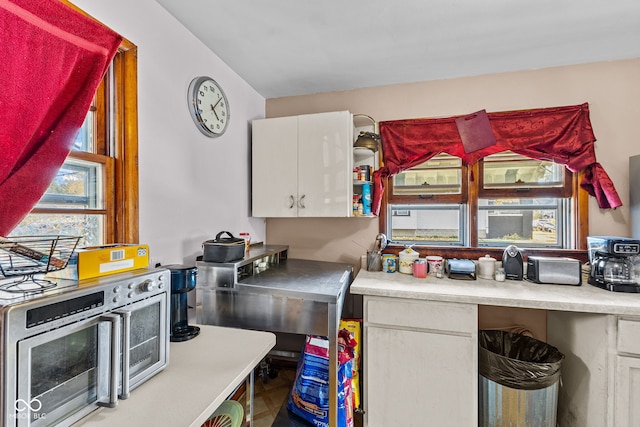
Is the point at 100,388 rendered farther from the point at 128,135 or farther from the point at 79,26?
the point at 79,26

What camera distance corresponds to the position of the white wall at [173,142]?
1.39 m

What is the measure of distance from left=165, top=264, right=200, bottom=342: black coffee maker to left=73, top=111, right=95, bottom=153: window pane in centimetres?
65

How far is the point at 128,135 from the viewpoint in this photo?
1343mm

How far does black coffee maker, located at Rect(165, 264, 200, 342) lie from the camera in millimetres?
1214

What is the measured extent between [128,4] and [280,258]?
6.21 feet

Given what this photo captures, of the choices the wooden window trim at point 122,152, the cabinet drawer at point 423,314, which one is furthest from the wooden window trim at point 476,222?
the wooden window trim at point 122,152

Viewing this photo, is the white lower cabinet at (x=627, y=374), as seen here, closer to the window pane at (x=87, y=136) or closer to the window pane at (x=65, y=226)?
the window pane at (x=65, y=226)

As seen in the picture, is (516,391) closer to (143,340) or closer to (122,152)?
(143,340)

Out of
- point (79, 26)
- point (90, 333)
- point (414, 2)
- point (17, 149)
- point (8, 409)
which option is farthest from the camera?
point (414, 2)

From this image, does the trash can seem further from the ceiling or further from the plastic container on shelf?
the ceiling

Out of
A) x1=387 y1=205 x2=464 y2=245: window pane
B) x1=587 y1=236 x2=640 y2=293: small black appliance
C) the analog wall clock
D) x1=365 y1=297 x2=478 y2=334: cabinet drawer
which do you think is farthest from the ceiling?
x1=365 y1=297 x2=478 y2=334: cabinet drawer

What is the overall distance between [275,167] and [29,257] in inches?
65.8

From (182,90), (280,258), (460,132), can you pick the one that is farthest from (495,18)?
(280,258)

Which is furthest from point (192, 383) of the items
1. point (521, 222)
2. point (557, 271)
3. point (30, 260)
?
point (521, 222)
